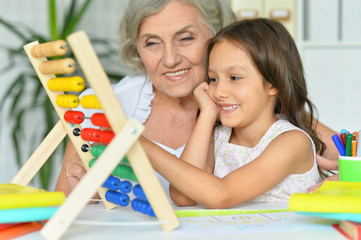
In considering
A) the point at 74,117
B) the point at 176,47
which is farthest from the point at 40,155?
the point at 176,47

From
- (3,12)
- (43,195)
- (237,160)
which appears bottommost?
(237,160)

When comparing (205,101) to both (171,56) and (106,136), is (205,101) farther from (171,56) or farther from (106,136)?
(106,136)

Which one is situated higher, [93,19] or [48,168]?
[93,19]

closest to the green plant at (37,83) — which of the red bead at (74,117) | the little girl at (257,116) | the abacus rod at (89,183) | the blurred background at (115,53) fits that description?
the blurred background at (115,53)

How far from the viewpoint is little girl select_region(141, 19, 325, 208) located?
4.44 feet

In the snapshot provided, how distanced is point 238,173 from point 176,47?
665 millimetres

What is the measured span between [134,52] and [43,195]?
3.76 ft

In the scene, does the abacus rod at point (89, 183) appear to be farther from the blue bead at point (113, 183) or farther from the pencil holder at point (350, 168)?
the pencil holder at point (350, 168)

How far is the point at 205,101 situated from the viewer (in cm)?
165

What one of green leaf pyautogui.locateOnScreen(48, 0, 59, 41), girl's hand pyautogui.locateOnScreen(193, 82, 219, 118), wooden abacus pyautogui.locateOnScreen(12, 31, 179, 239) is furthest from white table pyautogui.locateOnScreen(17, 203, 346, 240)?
green leaf pyautogui.locateOnScreen(48, 0, 59, 41)

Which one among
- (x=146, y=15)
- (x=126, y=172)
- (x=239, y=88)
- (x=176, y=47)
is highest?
(x=146, y=15)

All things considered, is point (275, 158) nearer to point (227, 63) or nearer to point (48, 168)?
point (227, 63)

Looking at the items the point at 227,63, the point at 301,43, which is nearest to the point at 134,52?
the point at 227,63

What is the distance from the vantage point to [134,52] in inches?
81.0
